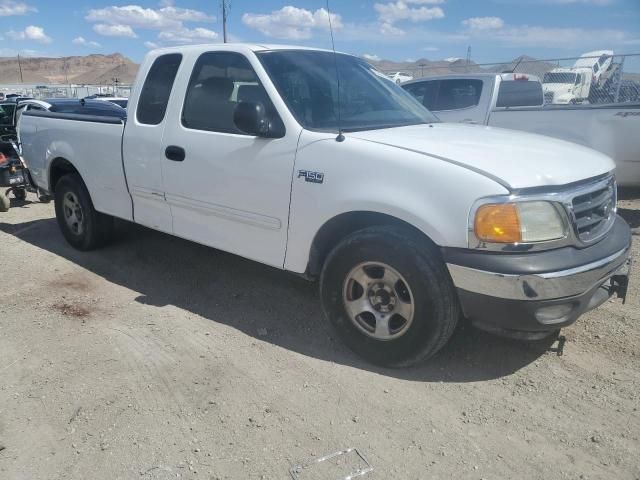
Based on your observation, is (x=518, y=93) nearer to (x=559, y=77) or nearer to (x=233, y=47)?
(x=233, y=47)

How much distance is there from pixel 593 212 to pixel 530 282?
0.80 metres

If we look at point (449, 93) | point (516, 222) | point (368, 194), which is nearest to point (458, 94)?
point (449, 93)

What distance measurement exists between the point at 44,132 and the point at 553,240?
5.23 m

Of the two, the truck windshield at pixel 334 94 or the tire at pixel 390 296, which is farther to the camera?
the truck windshield at pixel 334 94

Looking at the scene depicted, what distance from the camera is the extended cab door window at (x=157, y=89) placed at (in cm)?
438

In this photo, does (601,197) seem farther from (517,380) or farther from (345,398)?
(345,398)

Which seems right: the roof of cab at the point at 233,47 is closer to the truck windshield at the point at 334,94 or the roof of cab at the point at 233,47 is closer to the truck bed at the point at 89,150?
the truck windshield at the point at 334,94

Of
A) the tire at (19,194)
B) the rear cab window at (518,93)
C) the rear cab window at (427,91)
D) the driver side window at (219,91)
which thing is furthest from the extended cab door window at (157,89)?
the rear cab window at (518,93)

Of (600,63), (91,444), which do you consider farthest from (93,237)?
(600,63)

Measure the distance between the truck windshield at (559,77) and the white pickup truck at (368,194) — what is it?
17.9 metres

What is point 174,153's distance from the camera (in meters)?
4.17

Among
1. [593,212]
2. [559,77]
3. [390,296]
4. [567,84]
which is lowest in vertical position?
[390,296]

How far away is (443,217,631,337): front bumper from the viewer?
273 cm

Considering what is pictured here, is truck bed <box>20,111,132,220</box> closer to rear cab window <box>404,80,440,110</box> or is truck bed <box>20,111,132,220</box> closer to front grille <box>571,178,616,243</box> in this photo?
front grille <box>571,178,616,243</box>
